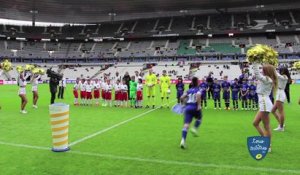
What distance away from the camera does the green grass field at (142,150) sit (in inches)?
259

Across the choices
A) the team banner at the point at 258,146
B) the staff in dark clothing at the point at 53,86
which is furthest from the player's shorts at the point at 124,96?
the team banner at the point at 258,146

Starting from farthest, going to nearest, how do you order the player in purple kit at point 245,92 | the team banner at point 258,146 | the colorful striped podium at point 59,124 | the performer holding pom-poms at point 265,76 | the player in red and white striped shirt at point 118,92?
the player in red and white striped shirt at point 118,92
the player in purple kit at point 245,92
the colorful striped podium at point 59,124
the performer holding pom-poms at point 265,76
the team banner at point 258,146

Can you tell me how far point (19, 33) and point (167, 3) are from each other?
129ft

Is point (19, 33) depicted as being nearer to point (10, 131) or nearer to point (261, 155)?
point (10, 131)

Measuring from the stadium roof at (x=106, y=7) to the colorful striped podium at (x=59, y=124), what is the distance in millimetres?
55040

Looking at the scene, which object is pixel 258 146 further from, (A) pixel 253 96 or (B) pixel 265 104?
(A) pixel 253 96

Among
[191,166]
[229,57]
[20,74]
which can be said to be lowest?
[191,166]

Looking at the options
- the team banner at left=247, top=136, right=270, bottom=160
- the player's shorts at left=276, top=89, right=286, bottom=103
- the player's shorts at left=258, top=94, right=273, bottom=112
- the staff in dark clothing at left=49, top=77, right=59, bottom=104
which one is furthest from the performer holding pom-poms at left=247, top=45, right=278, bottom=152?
the staff in dark clothing at left=49, top=77, right=59, bottom=104

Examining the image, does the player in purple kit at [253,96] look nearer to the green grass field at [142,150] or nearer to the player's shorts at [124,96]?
the green grass field at [142,150]

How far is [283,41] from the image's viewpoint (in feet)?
216

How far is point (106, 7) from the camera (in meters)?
66.0

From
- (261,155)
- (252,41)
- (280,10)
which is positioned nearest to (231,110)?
(261,155)

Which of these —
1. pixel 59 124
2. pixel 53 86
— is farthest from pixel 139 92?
pixel 59 124

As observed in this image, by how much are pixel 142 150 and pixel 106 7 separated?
202 ft
